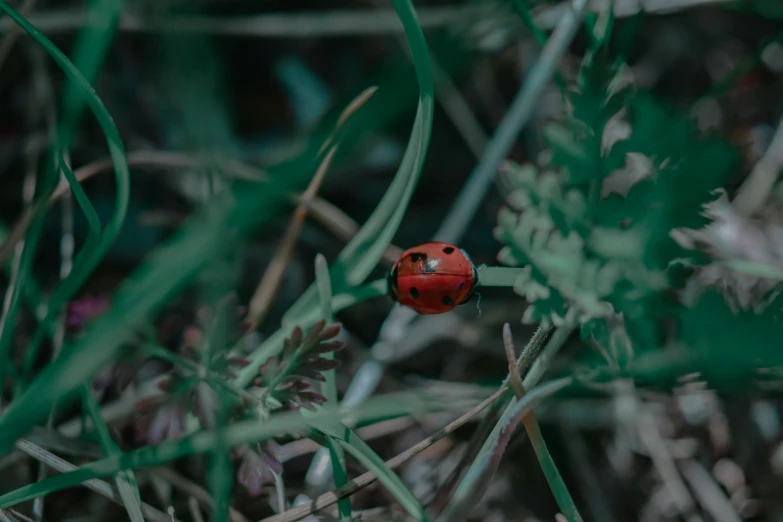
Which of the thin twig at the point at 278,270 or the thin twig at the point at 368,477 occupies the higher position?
the thin twig at the point at 278,270

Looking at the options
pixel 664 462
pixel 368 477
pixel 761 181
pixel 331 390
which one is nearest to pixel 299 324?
pixel 331 390

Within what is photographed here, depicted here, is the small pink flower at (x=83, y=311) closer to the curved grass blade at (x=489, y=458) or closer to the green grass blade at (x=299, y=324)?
the green grass blade at (x=299, y=324)

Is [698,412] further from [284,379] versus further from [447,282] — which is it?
[284,379]

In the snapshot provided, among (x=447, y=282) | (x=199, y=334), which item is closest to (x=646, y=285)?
(x=447, y=282)

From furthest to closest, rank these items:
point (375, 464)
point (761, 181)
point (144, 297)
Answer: point (761, 181), point (375, 464), point (144, 297)

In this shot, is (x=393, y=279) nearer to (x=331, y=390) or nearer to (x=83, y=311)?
(x=331, y=390)

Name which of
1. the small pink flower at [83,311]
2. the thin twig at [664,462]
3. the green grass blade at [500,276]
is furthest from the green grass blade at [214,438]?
the thin twig at [664,462]

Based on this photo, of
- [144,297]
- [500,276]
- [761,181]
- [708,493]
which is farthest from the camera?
[761,181]
